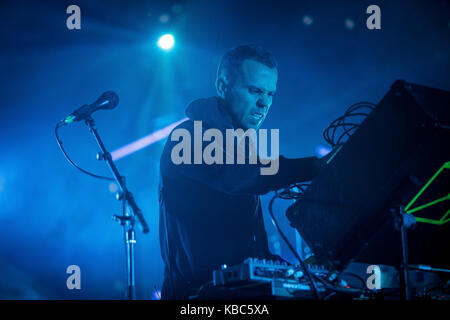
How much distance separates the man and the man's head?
0.5 inches

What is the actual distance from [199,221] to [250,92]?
847 millimetres

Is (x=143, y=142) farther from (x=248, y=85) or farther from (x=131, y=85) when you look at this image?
(x=248, y=85)

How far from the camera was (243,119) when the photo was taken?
2516mm

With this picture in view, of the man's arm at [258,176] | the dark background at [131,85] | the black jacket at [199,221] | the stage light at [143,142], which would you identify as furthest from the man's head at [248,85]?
the stage light at [143,142]

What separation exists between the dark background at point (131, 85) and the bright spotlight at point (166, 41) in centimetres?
8

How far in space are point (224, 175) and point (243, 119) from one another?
77cm

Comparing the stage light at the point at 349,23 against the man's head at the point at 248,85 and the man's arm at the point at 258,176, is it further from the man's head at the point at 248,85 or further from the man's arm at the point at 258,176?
the man's arm at the point at 258,176

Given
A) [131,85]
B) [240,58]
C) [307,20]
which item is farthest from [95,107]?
[307,20]

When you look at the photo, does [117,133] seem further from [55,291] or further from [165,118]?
[55,291]

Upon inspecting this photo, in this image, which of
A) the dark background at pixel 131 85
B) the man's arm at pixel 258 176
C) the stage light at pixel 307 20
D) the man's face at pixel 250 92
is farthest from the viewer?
the stage light at pixel 307 20

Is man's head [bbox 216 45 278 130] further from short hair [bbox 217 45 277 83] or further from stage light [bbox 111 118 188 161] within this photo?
stage light [bbox 111 118 188 161]

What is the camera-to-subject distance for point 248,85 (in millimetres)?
2486

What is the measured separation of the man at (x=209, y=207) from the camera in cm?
179

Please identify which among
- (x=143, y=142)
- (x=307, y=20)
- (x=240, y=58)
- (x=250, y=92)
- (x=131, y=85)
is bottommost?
(x=250, y=92)
